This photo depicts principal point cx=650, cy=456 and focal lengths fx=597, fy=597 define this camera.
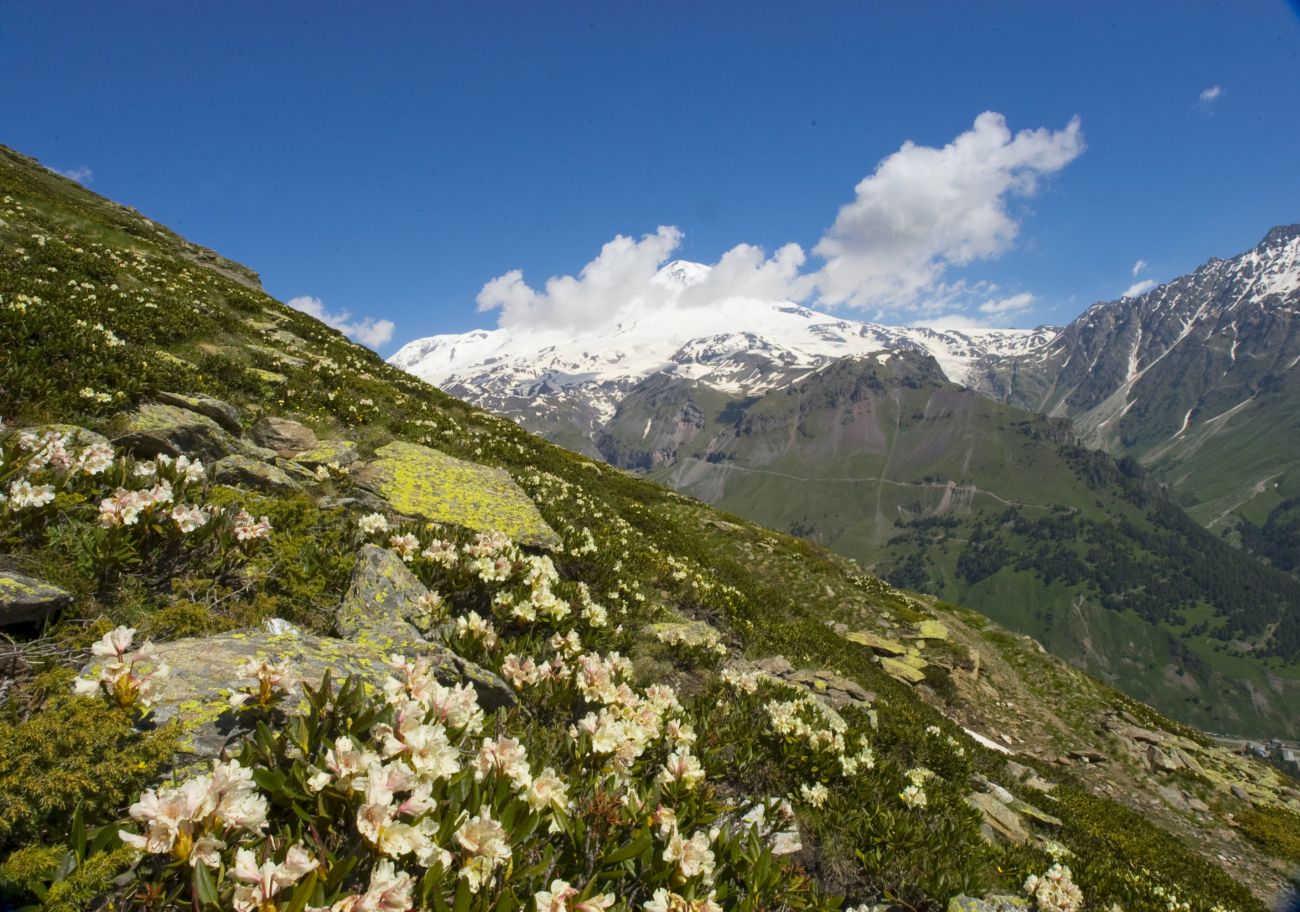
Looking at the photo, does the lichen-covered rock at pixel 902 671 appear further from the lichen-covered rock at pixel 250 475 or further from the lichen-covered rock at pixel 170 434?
the lichen-covered rock at pixel 170 434

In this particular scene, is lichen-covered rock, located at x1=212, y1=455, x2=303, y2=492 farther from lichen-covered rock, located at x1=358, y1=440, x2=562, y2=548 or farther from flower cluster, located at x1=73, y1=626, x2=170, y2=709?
flower cluster, located at x1=73, y1=626, x2=170, y2=709

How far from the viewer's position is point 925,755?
368 inches

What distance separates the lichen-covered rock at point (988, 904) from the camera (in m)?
5.11

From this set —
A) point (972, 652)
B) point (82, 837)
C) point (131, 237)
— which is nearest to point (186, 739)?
point (82, 837)

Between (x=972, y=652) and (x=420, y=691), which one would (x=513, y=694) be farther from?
(x=972, y=652)

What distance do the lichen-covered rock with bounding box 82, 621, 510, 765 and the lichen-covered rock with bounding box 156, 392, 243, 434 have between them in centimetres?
703

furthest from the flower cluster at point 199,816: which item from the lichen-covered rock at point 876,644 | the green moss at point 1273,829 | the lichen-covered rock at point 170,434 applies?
the green moss at point 1273,829

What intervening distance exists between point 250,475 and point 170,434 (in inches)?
47.7

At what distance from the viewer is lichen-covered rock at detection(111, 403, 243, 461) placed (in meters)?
8.12

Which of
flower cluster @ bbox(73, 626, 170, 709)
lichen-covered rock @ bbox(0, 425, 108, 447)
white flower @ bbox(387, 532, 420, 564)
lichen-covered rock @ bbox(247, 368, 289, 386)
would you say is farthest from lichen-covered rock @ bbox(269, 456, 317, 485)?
flower cluster @ bbox(73, 626, 170, 709)

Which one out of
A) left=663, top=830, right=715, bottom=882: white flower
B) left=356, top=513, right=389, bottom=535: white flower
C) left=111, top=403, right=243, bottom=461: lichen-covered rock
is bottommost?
left=663, top=830, right=715, bottom=882: white flower

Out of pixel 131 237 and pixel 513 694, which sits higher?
pixel 131 237

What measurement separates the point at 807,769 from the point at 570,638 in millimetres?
2987

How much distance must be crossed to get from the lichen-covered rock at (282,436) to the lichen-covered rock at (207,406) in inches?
23.3
